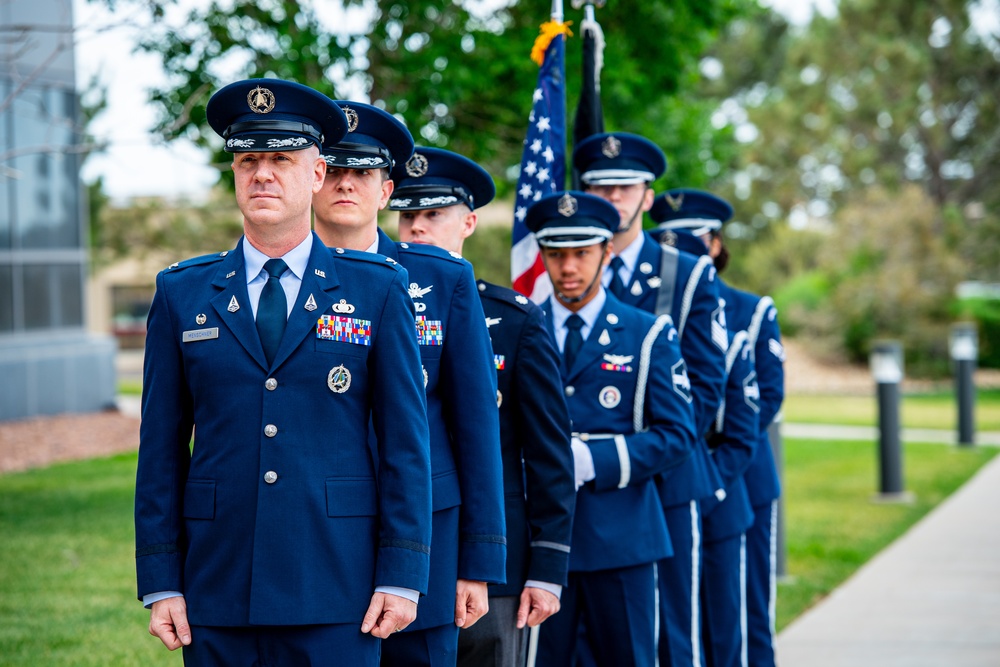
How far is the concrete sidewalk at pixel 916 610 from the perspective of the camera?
6.16 metres

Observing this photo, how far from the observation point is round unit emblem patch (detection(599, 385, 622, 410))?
4066 mm

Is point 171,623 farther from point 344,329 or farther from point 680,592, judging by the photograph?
point 680,592

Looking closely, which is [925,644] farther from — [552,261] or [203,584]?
[203,584]

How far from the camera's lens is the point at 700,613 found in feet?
16.1

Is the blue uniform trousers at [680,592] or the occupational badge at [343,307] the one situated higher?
the occupational badge at [343,307]

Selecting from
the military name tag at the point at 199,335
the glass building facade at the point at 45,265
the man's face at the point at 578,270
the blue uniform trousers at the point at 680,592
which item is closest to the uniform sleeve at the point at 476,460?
the military name tag at the point at 199,335

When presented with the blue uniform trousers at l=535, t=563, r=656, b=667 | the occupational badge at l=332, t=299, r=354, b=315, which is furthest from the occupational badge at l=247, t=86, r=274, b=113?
the blue uniform trousers at l=535, t=563, r=656, b=667

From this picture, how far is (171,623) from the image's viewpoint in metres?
2.48

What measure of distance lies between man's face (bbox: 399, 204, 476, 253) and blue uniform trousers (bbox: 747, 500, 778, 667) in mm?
2618

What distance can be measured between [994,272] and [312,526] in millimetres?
39803

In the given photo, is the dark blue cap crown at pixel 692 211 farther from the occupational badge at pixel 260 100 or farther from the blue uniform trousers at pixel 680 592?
the occupational badge at pixel 260 100

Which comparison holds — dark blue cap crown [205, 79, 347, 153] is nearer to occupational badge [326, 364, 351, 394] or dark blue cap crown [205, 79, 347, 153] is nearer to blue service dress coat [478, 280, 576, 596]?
occupational badge [326, 364, 351, 394]

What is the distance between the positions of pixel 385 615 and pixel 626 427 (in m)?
1.75

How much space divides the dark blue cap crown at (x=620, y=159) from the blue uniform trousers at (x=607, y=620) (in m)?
1.61
